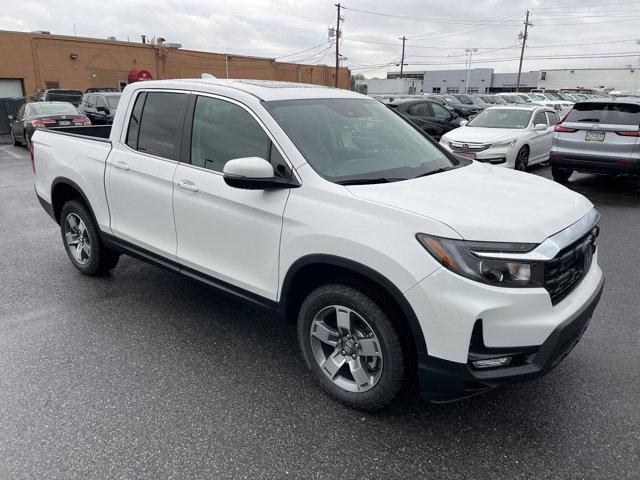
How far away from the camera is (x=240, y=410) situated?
296 centimetres

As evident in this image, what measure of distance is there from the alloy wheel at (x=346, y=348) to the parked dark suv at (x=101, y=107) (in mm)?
14859

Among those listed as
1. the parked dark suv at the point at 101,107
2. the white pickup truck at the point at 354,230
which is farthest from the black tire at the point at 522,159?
the parked dark suv at the point at 101,107

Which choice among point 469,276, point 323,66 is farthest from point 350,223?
point 323,66

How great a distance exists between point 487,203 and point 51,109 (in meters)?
15.7

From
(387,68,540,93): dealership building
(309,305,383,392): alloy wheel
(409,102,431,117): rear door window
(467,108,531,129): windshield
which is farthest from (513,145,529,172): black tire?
(387,68,540,93): dealership building

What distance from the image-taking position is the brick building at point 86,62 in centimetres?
3036

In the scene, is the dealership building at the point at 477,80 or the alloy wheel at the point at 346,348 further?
the dealership building at the point at 477,80

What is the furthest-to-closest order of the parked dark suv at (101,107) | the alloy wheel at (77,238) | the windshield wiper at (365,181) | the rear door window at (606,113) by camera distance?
1. the parked dark suv at (101,107)
2. the rear door window at (606,113)
3. the alloy wheel at (77,238)
4. the windshield wiper at (365,181)

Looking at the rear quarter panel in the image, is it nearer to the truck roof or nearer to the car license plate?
the truck roof

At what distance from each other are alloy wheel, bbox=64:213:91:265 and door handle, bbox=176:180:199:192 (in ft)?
5.79

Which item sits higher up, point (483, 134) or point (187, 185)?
point (187, 185)

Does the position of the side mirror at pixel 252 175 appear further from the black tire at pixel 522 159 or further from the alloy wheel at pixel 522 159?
the alloy wheel at pixel 522 159

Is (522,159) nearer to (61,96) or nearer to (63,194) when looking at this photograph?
(63,194)

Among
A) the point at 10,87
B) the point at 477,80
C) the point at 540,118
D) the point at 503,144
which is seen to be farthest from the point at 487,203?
the point at 477,80
